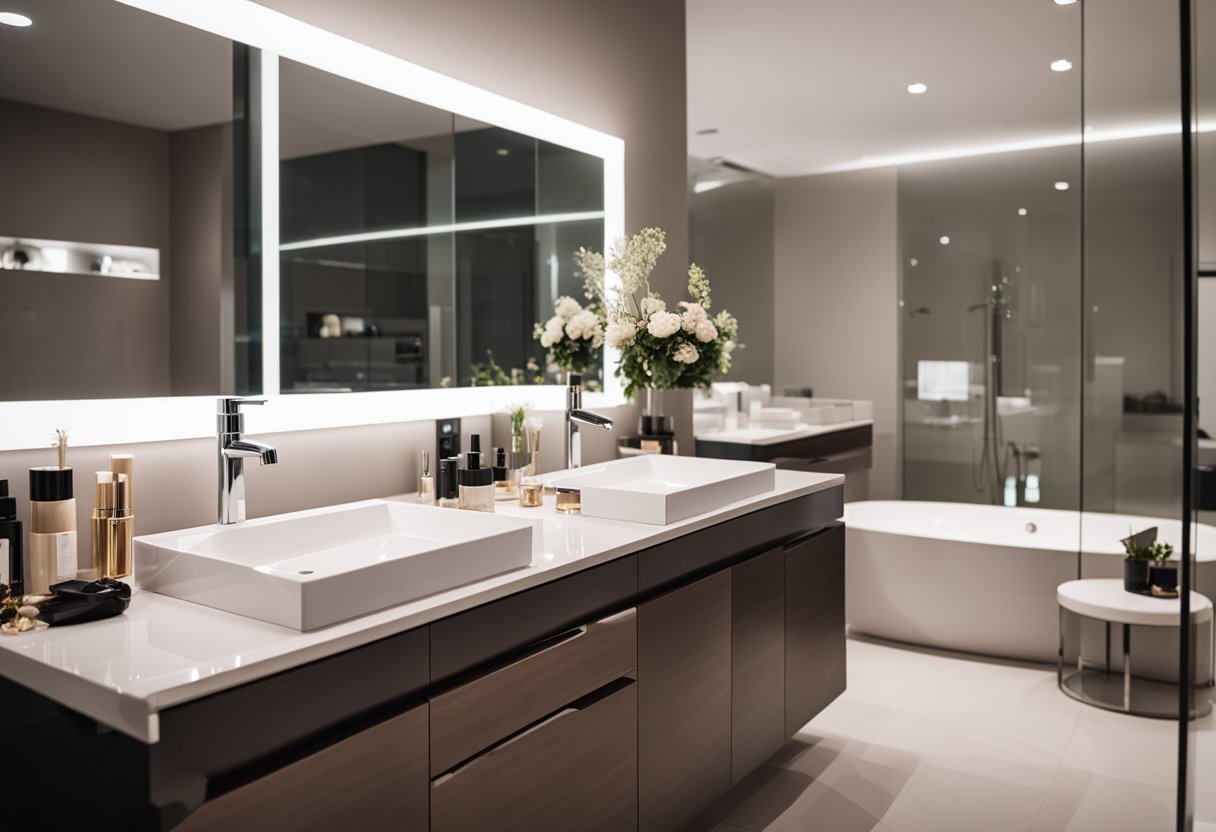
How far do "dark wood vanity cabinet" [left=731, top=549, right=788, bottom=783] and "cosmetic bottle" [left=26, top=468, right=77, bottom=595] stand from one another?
142 centimetres

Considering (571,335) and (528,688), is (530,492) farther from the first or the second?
(528,688)

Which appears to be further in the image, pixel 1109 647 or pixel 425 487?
pixel 1109 647

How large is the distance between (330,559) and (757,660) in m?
1.16

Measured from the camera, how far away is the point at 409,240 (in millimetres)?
2279

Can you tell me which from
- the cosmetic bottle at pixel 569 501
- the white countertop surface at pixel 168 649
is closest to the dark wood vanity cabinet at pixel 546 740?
the white countertop surface at pixel 168 649

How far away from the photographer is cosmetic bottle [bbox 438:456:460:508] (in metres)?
2.09

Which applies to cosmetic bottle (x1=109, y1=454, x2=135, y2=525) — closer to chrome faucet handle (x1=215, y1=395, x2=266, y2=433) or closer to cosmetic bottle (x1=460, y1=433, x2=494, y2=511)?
chrome faucet handle (x1=215, y1=395, x2=266, y2=433)

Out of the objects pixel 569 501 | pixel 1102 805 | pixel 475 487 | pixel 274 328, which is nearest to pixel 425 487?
pixel 475 487

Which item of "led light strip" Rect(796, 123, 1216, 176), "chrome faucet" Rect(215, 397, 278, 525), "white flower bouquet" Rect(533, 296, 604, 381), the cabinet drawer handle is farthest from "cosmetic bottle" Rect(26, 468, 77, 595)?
"led light strip" Rect(796, 123, 1216, 176)

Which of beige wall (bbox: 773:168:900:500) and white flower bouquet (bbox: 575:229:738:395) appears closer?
white flower bouquet (bbox: 575:229:738:395)

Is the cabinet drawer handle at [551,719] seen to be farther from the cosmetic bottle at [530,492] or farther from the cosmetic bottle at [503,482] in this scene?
the cosmetic bottle at [503,482]

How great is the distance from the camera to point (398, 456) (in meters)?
2.25

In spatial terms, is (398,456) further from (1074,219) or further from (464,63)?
(1074,219)

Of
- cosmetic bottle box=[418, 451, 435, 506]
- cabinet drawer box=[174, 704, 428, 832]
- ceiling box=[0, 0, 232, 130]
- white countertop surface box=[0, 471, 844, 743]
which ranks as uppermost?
ceiling box=[0, 0, 232, 130]
